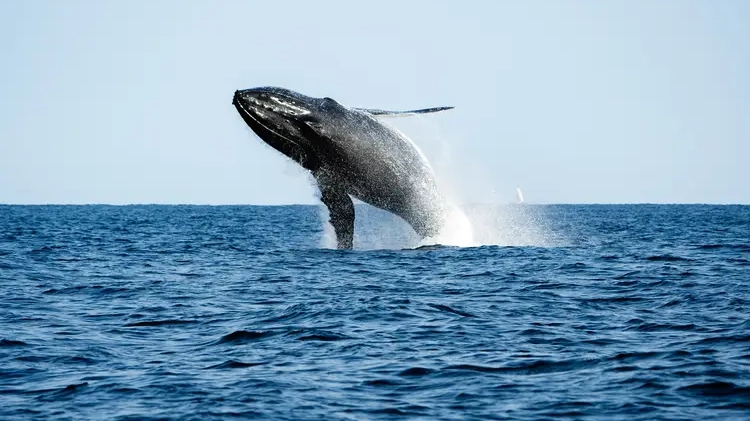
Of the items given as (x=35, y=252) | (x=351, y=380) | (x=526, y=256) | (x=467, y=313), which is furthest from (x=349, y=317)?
(x=35, y=252)

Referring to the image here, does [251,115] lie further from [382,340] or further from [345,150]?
[382,340]

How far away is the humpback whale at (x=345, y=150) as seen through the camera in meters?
18.8

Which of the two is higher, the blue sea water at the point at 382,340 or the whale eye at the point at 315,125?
the whale eye at the point at 315,125

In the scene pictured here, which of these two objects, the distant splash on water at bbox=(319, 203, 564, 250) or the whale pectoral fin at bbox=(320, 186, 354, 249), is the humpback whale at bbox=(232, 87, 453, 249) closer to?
the whale pectoral fin at bbox=(320, 186, 354, 249)

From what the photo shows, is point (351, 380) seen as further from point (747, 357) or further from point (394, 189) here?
point (394, 189)

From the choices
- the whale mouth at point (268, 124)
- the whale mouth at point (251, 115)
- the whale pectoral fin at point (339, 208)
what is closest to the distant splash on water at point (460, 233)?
the whale pectoral fin at point (339, 208)

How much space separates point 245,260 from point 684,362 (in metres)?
16.0

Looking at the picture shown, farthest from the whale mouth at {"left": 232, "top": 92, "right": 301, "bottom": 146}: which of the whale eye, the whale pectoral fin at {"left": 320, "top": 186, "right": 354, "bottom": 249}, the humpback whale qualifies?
the whale pectoral fin at {"left": 320, "top": 186, "right": 354, "bottom": 249}

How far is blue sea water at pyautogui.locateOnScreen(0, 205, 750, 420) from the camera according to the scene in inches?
381

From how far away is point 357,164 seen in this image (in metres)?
20.0

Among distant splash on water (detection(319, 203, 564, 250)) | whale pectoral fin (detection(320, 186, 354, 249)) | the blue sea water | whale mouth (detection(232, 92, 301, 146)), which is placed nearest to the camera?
the blue sea water

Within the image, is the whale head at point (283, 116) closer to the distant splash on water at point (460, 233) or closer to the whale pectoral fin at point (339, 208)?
the whale pectoral fin at point (339, 208)

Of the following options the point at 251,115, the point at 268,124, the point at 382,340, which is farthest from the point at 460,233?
the point at 382,340

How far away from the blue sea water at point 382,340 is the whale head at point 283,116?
272 cm
